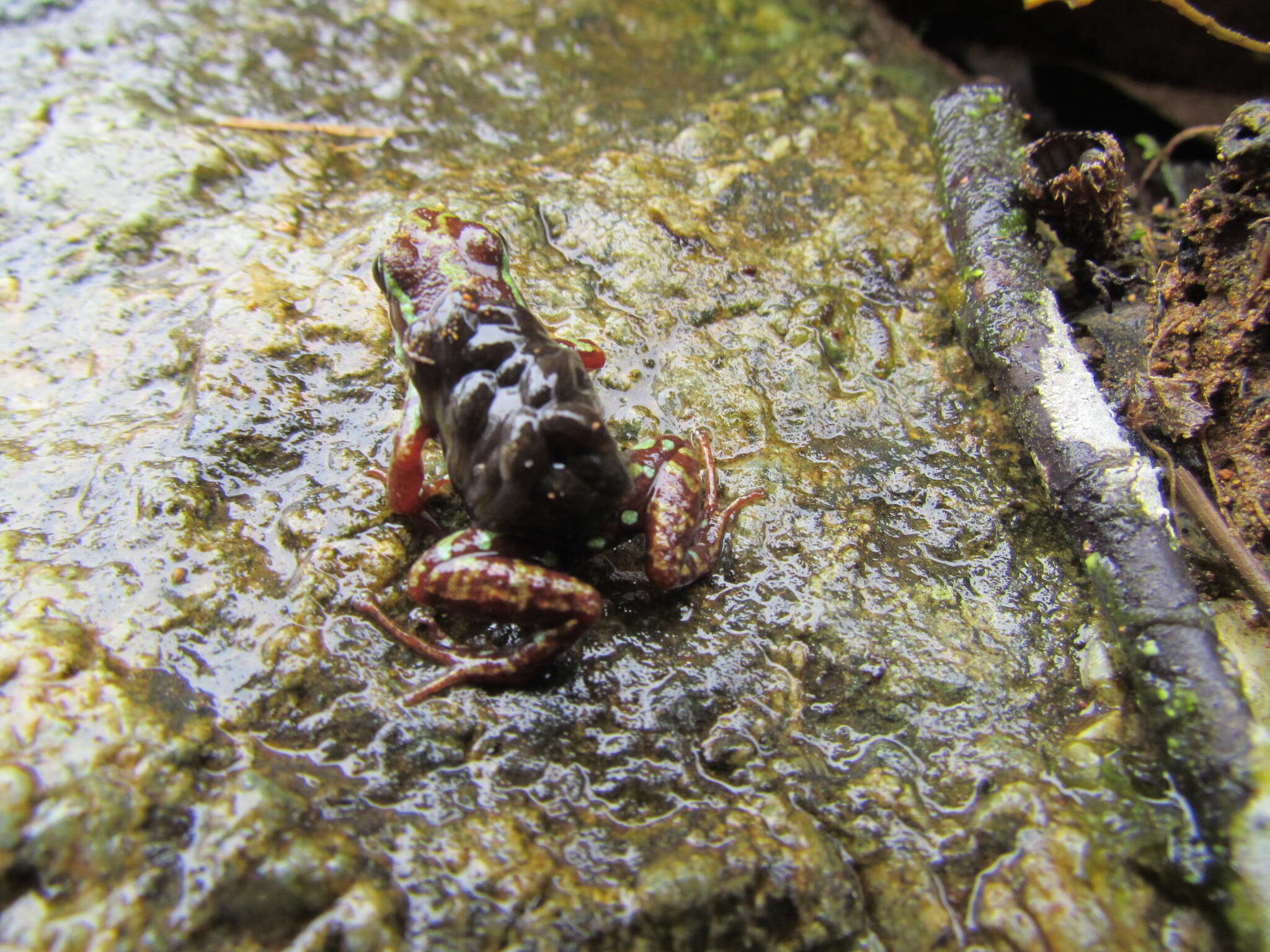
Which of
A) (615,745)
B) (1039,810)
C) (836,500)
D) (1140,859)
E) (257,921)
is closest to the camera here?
(257,921)

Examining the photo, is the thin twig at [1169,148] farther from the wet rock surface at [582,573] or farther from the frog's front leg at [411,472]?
the frog's front leg at [411,472]

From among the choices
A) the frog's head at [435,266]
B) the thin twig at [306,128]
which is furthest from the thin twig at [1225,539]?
the thin twig at [306,128]

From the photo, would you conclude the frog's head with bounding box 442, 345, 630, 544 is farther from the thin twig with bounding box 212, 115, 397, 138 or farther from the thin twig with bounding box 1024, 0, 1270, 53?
the thin twig with bounding box 1024, 0, 1270, 53

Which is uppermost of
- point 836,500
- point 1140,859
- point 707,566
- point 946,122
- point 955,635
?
point 946,122

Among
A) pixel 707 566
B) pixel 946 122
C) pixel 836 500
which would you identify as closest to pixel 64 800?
pixel 707 566

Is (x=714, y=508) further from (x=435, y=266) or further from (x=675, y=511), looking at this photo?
(x=435, y=266)

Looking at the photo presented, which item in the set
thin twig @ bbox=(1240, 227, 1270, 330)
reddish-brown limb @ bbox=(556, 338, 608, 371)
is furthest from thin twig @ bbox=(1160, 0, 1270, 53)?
reddish-brown limb @ bbox=(556, 338, 608, 371)

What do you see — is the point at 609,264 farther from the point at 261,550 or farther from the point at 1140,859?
the point at 1140,859
